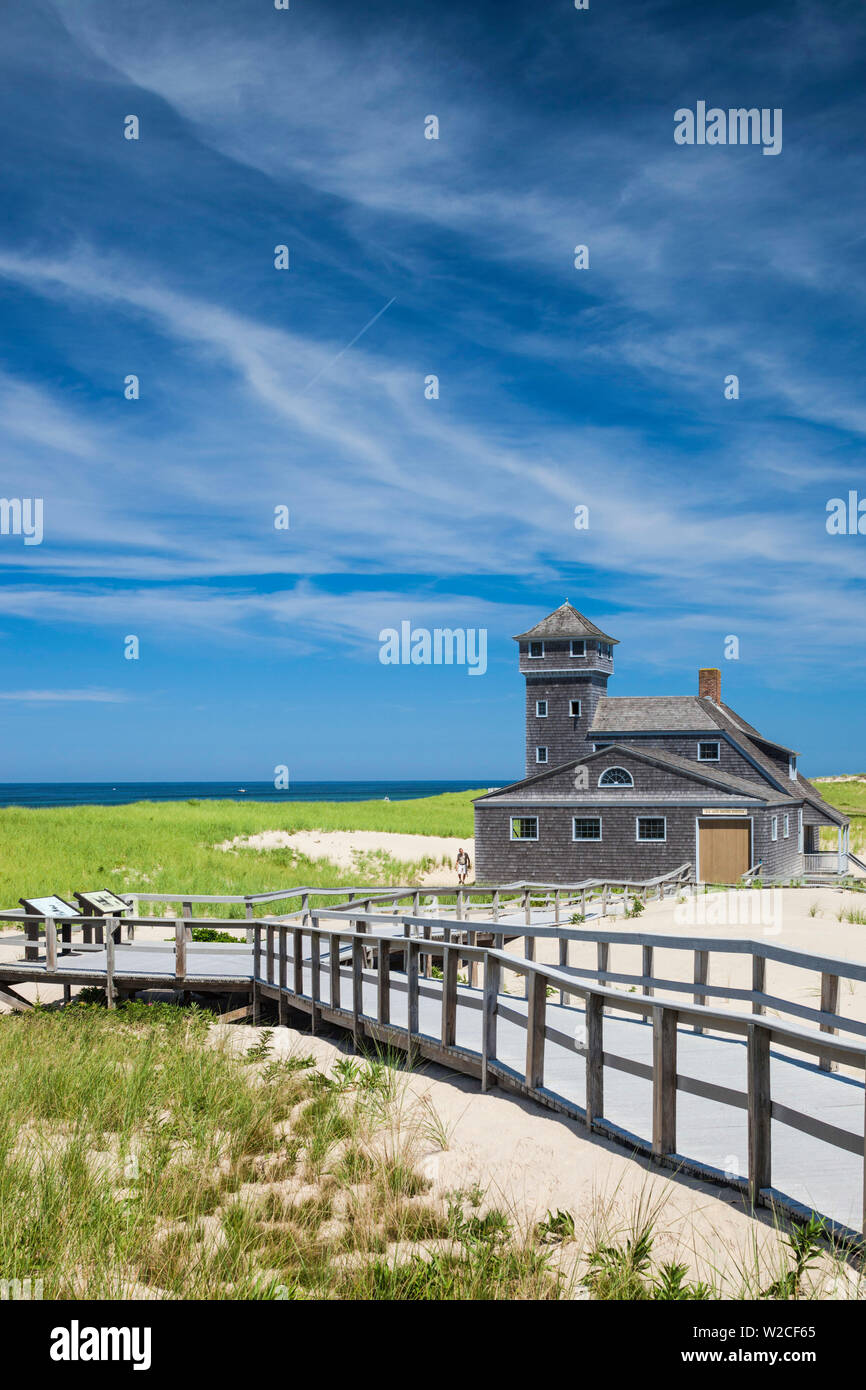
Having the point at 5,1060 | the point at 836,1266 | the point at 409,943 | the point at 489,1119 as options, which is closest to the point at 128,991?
the point at 5,1060

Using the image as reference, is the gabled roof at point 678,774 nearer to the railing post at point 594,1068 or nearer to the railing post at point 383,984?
the railing post at point 383,984

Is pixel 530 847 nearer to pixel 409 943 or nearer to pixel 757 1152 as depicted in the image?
pixel 409 943

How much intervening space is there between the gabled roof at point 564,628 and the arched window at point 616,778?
724 centimetres

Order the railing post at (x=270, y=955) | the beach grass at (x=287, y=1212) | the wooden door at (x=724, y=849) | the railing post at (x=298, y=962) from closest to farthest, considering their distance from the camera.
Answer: the beach grass at (x=287, y=1212)
the railing post at (x=298, y=962)
the railing post at (x=270, y=955)
the wooden door at (x=724, y=849)

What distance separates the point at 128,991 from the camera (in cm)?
1602

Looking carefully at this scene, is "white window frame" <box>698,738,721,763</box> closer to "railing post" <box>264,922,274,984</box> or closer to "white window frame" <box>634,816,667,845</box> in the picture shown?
"white window frame" <box>634,816,667,845</box>

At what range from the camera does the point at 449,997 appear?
9.86 metres

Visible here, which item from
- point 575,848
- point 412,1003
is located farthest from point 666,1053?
point 575,848

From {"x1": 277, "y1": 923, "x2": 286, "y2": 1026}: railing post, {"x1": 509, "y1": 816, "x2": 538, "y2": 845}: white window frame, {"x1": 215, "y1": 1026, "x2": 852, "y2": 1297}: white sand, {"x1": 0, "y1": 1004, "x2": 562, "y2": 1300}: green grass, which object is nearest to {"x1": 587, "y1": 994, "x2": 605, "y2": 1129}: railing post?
{"x1": 215, "y1": 1026, "x2": 852, "y2": 1297}: white sand

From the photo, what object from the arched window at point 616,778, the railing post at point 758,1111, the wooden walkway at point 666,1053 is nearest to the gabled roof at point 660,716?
the arched window at point 616,778

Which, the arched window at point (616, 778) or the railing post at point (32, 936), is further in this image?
the arched window at point (616, 778)

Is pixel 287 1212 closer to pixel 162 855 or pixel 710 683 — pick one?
pixel 162 855

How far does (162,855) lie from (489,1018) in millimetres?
33180

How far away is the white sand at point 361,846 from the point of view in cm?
4600
